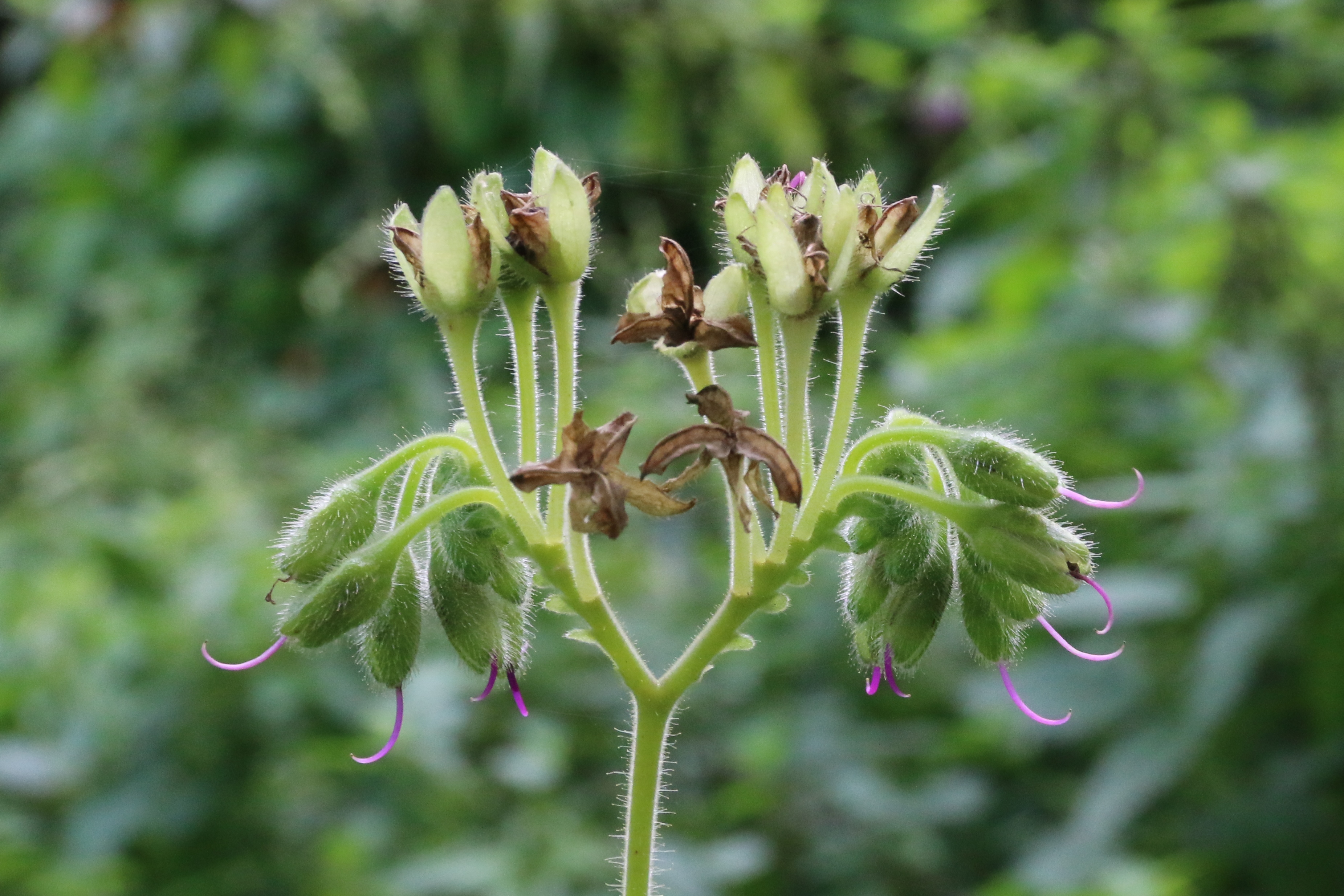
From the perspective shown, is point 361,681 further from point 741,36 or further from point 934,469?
point 741,36

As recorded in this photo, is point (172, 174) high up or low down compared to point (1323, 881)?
up

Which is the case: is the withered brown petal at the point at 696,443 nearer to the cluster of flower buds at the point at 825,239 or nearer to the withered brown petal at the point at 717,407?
the withered brown petal at the point at 717,407

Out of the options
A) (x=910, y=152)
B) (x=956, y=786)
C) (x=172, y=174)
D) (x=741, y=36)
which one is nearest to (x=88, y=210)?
(x=172, y=174)

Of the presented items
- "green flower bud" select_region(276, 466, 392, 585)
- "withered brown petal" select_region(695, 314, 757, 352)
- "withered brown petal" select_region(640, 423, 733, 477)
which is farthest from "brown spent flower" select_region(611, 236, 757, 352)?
"green flower bud" select_region(276, 466, 392, 585)

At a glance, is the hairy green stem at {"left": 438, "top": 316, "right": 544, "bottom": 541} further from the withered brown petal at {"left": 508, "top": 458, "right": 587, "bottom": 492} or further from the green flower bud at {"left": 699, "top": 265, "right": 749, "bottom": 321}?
the green flower bud at {"left": 699, "top": 265, "right": 749, "bottom": 321}

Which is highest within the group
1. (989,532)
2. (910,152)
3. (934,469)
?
(910,152)

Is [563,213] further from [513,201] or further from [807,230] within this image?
[807,230]

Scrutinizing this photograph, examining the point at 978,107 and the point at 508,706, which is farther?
the point at 978,107
